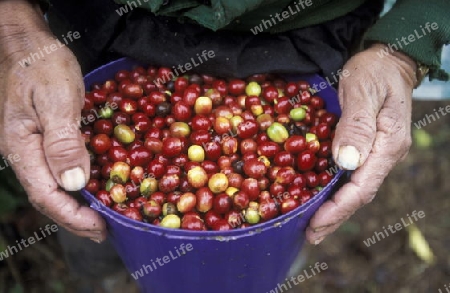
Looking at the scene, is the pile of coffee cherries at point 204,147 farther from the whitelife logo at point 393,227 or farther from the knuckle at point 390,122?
the whitelife logo at point 393,227

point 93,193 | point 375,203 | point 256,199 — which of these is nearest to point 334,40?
point 256,199

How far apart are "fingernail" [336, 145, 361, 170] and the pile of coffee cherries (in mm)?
145

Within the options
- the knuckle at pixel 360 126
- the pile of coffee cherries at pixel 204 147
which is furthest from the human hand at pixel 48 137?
the knuckle at pixel 360 126

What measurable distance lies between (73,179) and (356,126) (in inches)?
38.3

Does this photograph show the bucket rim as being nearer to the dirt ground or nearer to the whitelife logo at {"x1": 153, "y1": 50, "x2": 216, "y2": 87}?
the whitelife logo at {"x1": 153, "y1": 50, "x2": 216, "y2": 87}

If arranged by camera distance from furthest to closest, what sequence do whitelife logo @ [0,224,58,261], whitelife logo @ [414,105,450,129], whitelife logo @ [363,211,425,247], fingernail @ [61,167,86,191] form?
whitelife logo @ [414,105,450,129] → whitelife logo @ [363,211,425,247] → whitelife logo @ [0,224,58,261] → fingernail @ [61,167,86,191]

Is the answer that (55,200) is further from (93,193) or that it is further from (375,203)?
(375,203)

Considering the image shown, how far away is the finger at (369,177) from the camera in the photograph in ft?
6.23

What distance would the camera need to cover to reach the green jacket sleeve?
6.95 feet

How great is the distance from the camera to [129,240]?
1.91 m

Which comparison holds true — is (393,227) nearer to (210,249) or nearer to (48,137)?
(210,249)

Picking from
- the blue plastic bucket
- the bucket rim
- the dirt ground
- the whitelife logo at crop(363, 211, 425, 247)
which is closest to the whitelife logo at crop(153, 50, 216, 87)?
the blue plastic bucket

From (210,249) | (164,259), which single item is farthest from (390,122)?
(164,259)

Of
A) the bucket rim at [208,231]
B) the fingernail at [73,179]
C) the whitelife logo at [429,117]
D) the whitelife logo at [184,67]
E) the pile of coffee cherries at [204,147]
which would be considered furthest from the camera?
the whitelife logo at [429,117]
